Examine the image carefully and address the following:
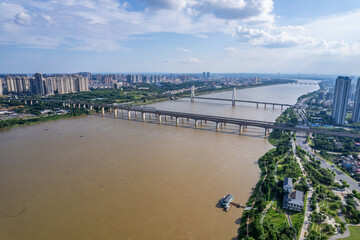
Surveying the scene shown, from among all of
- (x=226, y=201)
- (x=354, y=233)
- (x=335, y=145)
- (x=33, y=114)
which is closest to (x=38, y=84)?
(x=33, y=114)

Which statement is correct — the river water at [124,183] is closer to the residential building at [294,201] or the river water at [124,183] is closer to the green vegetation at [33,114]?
the residential building at [294,201]

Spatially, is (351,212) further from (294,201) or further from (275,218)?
(275,218)

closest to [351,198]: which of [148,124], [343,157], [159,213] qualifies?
[343,157]

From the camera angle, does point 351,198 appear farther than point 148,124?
No

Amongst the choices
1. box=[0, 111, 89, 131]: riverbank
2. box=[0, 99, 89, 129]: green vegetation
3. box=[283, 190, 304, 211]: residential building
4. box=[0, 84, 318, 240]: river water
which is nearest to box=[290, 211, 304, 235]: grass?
box=[283, 190, 304, 211]: residential building

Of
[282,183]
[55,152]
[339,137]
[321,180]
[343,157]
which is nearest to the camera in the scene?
[282,183]

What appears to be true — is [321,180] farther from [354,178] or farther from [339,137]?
[339,137]

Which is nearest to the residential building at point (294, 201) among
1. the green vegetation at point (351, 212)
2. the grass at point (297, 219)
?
the grass at point (297, 219)

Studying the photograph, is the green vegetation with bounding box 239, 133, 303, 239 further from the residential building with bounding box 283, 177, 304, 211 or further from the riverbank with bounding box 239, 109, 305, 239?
the residential building with bounding box 283, 177, 304, 211
